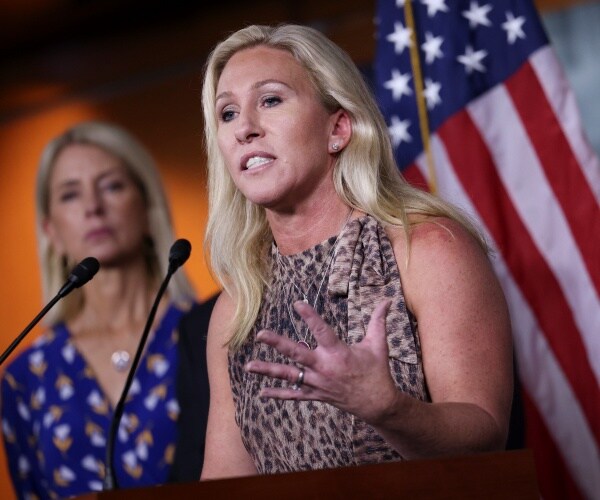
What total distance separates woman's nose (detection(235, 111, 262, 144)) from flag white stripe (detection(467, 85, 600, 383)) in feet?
3.06

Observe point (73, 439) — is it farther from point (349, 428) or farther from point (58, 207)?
point (349, 428)

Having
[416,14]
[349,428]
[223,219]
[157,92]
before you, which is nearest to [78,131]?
[157,92]

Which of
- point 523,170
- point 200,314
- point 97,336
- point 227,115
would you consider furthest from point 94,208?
point 227,115

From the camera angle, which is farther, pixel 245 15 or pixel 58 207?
pixel 245 15

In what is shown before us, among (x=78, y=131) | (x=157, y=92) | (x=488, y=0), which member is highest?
(x=157, y=92)

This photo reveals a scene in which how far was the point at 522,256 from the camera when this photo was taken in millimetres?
2748

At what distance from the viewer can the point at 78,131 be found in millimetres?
3885

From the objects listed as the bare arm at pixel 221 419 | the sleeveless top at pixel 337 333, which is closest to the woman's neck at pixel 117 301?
the bare arm at pixel 221 419

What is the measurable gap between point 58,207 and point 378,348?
2541 millimetres

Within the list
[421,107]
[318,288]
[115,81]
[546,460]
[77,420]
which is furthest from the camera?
[115,81]

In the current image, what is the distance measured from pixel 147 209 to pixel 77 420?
0.78m

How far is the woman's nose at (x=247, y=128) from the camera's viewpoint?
2057 mm

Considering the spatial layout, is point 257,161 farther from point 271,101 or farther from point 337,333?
point 337,333

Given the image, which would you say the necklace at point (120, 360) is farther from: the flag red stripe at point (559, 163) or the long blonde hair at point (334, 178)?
the flag red stripe at point (559, 163)
